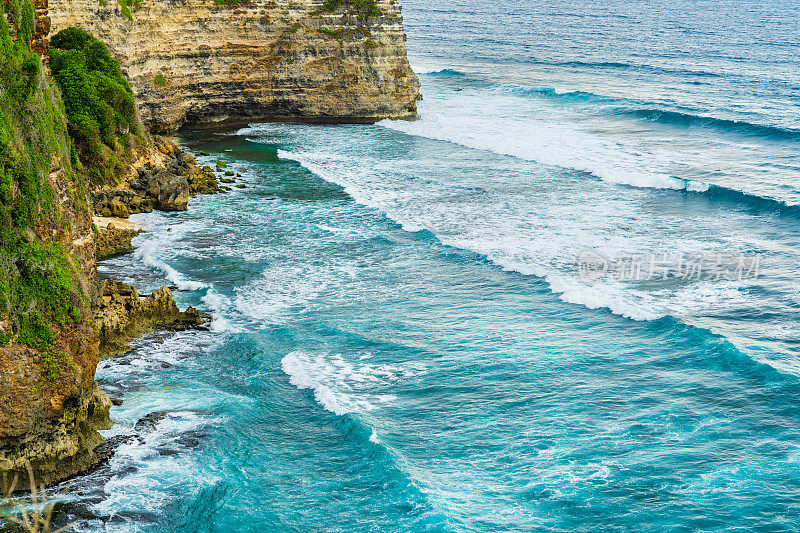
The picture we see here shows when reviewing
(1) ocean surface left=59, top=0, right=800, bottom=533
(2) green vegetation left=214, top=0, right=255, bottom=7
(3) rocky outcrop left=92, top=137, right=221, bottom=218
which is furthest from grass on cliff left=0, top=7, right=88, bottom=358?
(2) green vegetation left=214, top=0, right=255, bottom=7

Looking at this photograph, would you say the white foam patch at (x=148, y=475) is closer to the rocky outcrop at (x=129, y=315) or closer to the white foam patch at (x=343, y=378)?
the white foam patch at (x=343, y=378)

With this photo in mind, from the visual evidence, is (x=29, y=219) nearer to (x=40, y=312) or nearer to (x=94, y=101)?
(x=40, y=312)

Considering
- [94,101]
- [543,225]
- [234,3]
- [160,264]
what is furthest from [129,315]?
[234,3]

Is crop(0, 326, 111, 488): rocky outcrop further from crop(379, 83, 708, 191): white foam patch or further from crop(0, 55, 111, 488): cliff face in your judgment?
crop(379, 83, 708, 191): white foam patch

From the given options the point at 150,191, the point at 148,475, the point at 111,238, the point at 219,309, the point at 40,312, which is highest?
the point at 40,312

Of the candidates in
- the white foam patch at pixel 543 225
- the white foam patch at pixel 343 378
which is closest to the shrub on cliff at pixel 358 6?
the white foam patch at pixel 543 225

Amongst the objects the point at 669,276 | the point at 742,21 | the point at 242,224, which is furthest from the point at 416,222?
the point at 742,21

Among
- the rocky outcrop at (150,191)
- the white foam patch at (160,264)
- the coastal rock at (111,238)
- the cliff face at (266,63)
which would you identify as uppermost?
the cliff face at (266,63)
